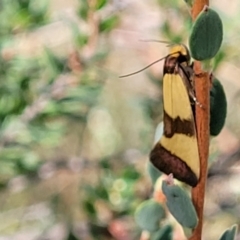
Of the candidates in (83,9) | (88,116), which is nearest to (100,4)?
(83,9)

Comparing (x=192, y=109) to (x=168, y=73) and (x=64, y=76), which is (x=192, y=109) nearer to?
(x=168, y=73)

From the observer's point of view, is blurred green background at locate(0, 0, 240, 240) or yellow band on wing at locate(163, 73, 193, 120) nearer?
yellow band on wing at locate(163, 73, 193, 120)

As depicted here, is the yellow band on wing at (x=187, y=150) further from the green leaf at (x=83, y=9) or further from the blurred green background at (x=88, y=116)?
the green leaf at (x=83, y=9)

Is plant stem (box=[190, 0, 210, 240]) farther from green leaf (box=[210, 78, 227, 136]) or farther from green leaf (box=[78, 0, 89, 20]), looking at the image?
green leaf (box=[78, 0, 89, 20])

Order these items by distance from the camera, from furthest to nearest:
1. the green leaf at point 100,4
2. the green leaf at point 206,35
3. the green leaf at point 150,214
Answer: the green leaf at point 100,4
the green leaf at point 150,214
the green leaf at point 206,35

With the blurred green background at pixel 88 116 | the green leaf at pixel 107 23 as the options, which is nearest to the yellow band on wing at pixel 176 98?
the blurred green background at pixel 88 116

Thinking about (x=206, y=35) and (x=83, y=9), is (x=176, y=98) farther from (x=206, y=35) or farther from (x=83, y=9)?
(x=83, y=9)

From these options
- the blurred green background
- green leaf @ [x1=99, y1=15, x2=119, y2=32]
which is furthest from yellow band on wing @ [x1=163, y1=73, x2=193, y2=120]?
green leaf @ [x1=99, y1=15, x2=119, y2=32]
